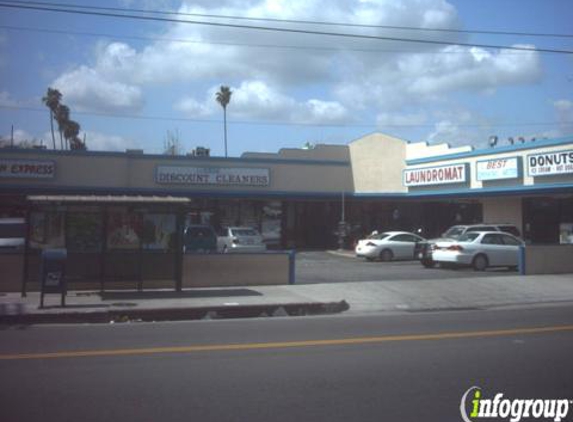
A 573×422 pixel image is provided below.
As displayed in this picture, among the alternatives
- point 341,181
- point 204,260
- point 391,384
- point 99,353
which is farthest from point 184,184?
point 391,384

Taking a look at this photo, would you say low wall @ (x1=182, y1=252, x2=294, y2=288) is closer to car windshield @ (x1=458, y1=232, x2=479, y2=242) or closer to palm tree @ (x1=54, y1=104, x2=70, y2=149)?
car windshield @ (x1=458, y1=232, x2=479, y2=242)

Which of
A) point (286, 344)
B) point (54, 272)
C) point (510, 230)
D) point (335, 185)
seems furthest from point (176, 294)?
point (335, 185)

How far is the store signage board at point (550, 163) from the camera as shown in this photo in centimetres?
2723

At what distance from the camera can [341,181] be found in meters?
38.0

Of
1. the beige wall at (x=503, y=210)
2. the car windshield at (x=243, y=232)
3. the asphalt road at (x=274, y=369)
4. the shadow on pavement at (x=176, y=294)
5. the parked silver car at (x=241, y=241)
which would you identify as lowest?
the asphalt road at (x=274, y=369)

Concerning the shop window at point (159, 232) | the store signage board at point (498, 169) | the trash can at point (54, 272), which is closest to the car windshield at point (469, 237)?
the store signage board at point (498, 169)

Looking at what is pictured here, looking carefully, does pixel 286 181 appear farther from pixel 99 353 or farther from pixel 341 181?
pixel 99 353

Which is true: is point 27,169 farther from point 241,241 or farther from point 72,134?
point 72,134

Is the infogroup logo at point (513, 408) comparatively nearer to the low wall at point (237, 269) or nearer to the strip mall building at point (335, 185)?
the low wall at point (237, 269)

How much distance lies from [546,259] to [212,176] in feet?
61.3

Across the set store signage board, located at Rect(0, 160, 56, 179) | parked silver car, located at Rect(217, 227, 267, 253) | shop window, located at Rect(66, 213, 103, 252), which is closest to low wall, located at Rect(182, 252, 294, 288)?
shop window, located at Rect(66, 213, 103, 252)

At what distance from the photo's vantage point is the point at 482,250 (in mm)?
23203

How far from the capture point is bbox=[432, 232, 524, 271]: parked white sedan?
23.1 metres

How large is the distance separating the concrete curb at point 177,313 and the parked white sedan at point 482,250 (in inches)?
372
